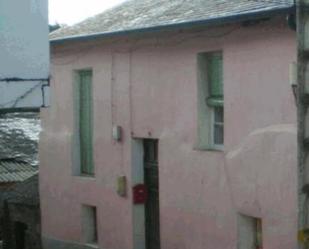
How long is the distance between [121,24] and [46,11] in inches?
130

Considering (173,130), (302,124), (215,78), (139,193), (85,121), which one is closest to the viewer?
(302,124)

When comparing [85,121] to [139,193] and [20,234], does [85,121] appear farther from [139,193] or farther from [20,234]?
[20,234]

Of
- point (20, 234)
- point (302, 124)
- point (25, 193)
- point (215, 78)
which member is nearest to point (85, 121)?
point (25, 193)

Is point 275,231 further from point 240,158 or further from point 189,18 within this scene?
point 189,18

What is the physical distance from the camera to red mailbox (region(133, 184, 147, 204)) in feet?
56.1

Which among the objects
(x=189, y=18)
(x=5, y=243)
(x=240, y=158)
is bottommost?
(x=5, y=243)

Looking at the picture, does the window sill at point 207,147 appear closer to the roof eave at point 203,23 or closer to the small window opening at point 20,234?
the roof eave at point 203,23

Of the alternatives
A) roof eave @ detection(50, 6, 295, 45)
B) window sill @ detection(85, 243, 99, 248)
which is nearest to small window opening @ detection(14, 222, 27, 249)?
window sill @ detection(85, 243, 99, 248)

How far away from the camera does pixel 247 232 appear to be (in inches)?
567

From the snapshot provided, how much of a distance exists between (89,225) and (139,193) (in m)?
2.24

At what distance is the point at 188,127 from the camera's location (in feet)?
50.8

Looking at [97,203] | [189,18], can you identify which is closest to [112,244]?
[97,203]

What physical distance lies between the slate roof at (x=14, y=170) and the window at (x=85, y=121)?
18.4ft

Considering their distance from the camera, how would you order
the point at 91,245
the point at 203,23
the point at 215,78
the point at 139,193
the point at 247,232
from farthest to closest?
1. the point at 91,245
2. the point at 139,193
3. the point at 215,78
4. the point at 247,232
5. the point at 203,23
